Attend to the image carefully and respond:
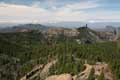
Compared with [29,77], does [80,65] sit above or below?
above

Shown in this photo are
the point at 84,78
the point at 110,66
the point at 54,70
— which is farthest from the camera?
the point at 54,70

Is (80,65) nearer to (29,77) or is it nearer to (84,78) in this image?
(84,78)

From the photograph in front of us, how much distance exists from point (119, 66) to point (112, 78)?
28.0 metres

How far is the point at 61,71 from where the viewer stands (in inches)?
6934

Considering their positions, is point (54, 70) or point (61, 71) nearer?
point (61, 71)

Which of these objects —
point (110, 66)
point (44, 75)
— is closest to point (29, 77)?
point (44, 75)

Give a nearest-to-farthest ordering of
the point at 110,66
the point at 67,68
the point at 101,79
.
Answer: the point at 101,79
the point at 110,66
the point at 67,68

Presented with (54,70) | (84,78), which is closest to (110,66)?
(84,78)

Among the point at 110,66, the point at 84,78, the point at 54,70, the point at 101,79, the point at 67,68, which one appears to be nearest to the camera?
the point at 101,79

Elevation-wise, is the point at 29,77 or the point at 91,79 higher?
the point at 91,79

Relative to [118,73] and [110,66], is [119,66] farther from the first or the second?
[118,73]

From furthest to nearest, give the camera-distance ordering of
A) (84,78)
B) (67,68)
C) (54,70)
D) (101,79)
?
(54,70) < (67,68) < (84,78) < (101,79)

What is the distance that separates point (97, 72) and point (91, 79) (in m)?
21.2

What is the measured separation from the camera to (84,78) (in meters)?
139
